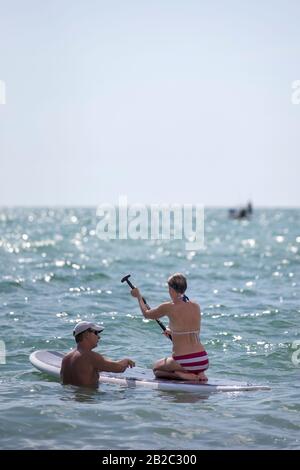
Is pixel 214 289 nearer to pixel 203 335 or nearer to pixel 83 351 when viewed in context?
pixel 203 335

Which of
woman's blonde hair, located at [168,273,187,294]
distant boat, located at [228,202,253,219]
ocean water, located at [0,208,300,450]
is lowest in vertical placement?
ocean water, located at [0,208,300,450]

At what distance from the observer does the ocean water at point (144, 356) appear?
27.9ft

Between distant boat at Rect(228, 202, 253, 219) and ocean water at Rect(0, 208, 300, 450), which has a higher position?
distant boat at Rect(228, 202, 253, 219)

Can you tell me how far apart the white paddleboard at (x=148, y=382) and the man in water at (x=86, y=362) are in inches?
14.0

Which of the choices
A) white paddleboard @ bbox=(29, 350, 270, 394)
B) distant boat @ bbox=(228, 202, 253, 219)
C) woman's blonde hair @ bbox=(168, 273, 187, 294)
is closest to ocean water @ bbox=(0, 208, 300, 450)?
white paddleboard @ bbox=(29, 350, 270, 394)

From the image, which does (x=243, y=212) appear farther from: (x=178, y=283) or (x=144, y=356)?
(x=178, y=283)

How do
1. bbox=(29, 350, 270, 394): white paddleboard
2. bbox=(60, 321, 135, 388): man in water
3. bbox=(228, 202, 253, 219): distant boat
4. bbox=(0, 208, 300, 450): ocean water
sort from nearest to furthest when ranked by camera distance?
bbox=(0, 208, 300, 450): ocean water < bbox=(60, 321, 135, 388): man in water < bbox=(29, 350, 270, 394): white paddleboard < bbox=(228, 202, 253, 219): distant boat

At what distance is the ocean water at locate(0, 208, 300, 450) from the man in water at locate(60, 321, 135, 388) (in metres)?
0.18

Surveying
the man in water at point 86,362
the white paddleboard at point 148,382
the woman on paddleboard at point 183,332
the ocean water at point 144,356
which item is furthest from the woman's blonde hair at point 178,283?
the ocean water at point 144,356

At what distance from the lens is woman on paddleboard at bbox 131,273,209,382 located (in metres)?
10.2

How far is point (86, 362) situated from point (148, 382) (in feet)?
2.82

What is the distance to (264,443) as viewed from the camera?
27.1 ft

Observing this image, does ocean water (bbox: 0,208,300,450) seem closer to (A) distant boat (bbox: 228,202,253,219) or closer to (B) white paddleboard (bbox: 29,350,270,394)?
(B) white paddleboard (bbox: 29,350,270,394)

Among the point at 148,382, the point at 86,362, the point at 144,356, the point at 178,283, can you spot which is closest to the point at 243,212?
the point at 144,356
